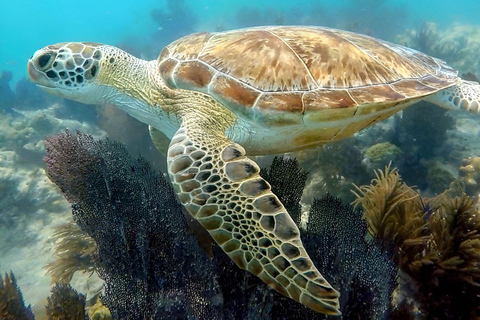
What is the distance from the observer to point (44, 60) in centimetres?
279

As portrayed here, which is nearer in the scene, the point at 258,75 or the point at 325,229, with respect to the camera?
the point at 325,229

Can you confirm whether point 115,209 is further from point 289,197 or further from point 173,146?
point 289,197

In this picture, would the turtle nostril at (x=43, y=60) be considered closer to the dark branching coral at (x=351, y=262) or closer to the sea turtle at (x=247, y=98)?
the sea turtle at (x=247, y=98)

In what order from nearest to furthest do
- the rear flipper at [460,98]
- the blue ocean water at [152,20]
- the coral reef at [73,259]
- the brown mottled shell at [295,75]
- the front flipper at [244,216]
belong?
1. the front flipper at [244,216]
2. the brown mottled shell at [295,75]
3. the rear flipper at [460,98]
4. the coral reef at [73,259]
5. the blue ocean water at [152,20]

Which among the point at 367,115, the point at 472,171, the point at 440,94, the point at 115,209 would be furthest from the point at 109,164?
the point at 472,171

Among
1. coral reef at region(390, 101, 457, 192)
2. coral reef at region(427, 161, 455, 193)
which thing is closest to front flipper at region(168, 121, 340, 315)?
coral reef at region(427, 161, 455, 193)

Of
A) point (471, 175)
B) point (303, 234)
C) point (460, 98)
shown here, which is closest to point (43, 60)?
point (303, 234)

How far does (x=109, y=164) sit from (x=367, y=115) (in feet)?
7.94

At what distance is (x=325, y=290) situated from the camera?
4.93 feet

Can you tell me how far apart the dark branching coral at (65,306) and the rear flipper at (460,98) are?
4.27m

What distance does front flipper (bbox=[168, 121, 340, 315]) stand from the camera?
1.55 m

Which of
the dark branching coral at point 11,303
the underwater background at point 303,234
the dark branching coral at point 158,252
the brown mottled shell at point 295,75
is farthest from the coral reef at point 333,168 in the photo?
the dark branching coral at point 11,303

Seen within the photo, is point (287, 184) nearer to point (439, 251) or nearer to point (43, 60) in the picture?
point (439, 251)

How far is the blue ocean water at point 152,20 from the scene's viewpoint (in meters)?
25.0
